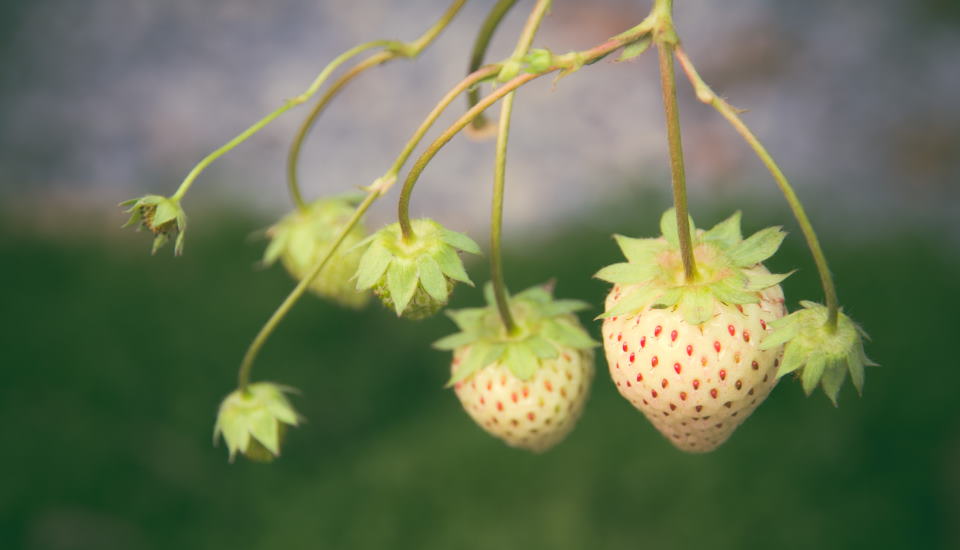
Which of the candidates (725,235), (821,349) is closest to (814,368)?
(821,349)

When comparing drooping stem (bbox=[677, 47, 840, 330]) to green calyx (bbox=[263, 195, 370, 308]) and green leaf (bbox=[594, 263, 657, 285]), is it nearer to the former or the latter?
green leaf (bbox=[594, 263, 657, 285])

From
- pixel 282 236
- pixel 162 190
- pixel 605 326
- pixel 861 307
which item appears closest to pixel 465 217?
pixel 162 190

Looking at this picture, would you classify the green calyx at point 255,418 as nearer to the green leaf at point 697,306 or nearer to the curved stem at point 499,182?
the curved stem at point 499,182

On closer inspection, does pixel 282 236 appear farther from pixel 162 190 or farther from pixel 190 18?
pixel 190 18

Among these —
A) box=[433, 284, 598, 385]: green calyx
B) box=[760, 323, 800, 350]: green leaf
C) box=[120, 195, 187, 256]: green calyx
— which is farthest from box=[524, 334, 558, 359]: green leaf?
box=[120, 195, 187, 256]: green calyx

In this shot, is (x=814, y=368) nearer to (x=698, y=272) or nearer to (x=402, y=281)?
(x=698, y=272)

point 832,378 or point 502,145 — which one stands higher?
point 502,145
